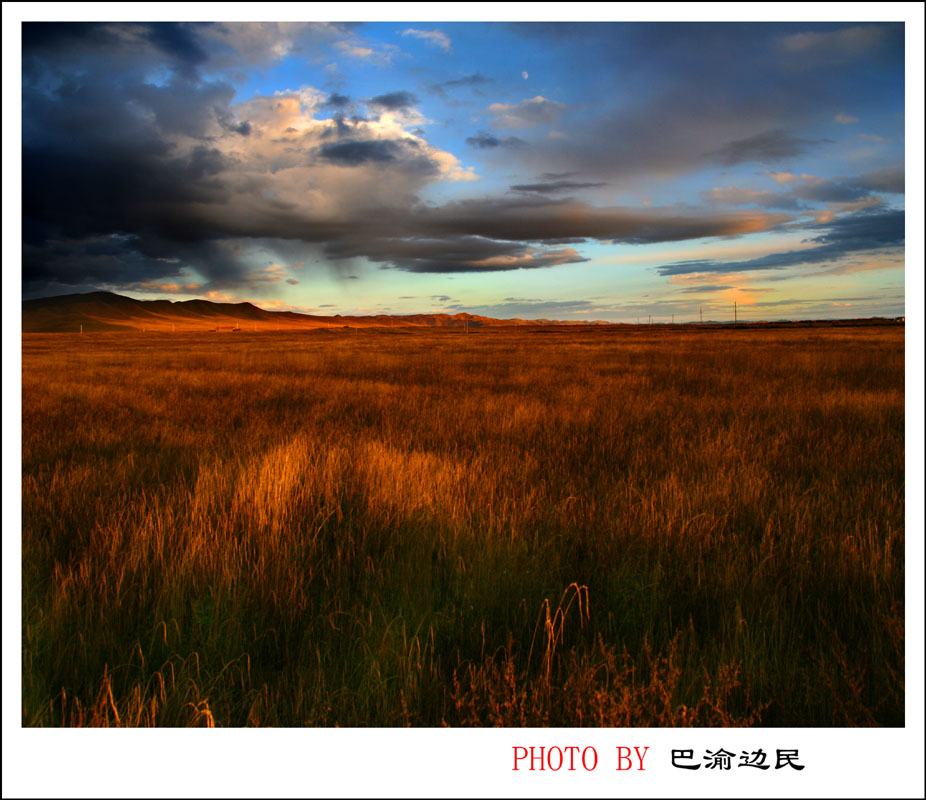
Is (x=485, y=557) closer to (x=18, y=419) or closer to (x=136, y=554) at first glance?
(x=136, y=554)

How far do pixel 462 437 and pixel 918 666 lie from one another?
5176mm

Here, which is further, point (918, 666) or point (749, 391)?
point (749, 391)

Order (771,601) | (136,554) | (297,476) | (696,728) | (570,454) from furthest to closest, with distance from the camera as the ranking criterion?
(570,454), (297,476), (136,554), (771,601), (696,728)

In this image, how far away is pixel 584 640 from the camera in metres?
2.28

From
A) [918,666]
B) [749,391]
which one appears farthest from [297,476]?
[749,391]

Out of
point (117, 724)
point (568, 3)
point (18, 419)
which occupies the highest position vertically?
point (568, 3)

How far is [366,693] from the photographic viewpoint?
6.61 ft

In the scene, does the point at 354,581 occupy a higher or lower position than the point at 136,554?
lower

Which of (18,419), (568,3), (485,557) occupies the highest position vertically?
(568,3)

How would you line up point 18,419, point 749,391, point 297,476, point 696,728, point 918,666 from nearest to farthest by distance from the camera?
1. point 696,728
2. point 918,666
3. point 18,419
4. point 297,476
5. point 749,391

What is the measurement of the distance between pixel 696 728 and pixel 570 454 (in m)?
4.00

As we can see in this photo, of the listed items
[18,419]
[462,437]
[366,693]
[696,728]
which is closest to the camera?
[696,728]

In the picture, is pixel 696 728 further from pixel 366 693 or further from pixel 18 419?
pixel 18 419

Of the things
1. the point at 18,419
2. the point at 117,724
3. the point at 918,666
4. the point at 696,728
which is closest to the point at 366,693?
the point at 117,724
